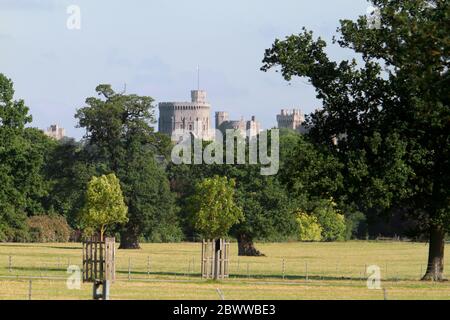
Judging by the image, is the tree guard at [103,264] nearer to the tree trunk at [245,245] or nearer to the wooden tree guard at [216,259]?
the wooden tree guard at [216,259]

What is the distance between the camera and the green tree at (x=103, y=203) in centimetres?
11769

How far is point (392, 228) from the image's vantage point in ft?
579

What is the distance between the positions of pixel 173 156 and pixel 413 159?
88.2 m

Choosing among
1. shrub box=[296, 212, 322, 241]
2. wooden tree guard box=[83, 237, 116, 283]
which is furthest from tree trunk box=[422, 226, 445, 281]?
shrub box=[296, 212, 322, 241]

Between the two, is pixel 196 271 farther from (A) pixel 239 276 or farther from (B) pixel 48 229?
(B) pixel 48 229

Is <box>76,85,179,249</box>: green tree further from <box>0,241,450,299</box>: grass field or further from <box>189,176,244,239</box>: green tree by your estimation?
<box>0,241,450,299</box>: grass field

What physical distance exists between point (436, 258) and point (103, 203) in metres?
57.1

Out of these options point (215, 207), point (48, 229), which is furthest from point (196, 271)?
point (48, 229)

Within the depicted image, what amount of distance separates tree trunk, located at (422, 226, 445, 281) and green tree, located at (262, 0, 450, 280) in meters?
0.05

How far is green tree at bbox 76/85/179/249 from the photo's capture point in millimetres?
128125

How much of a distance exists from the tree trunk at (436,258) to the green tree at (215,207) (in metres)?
44.2

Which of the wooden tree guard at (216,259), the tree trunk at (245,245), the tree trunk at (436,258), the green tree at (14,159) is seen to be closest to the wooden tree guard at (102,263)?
the wooden tree guard at (216,259)
